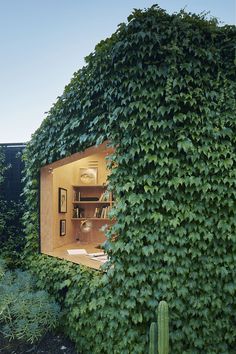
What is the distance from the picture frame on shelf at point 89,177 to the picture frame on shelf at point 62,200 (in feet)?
2.19

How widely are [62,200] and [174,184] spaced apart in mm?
2844

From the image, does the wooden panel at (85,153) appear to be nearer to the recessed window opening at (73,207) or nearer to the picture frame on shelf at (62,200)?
the recessed window opening at (73,207)

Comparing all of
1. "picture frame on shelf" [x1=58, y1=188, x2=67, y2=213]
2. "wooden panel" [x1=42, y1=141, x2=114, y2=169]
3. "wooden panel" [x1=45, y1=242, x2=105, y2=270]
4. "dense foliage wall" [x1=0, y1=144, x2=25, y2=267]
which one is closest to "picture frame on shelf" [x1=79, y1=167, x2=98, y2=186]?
"picture frame on shelf" [x1=58, y1=188, x2=67, y2=213]

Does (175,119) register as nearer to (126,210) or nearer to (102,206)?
(126,210)

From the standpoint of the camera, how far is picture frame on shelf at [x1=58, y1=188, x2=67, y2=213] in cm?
505

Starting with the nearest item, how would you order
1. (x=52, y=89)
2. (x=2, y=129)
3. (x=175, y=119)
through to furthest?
1. (x=175, y=119)
2. (x=52, y=89)
3. (x=2, y=129)

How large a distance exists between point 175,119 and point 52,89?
401cm

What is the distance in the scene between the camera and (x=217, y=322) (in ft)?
9.32

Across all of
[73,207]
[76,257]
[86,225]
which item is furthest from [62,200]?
[76,257]

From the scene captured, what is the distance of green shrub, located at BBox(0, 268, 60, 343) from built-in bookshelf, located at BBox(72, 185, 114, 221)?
2.20m

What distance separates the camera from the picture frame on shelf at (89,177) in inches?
233

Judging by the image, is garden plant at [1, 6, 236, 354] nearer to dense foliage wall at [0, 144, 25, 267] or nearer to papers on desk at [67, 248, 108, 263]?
papers on desk at [67, 248, 108, 263]

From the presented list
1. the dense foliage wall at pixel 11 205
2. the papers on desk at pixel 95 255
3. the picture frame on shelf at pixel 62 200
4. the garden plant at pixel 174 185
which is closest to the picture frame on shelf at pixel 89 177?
the picture frame on shelf at pixel 62 200

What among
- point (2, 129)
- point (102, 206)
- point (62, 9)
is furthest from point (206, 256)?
point (2, 129)
